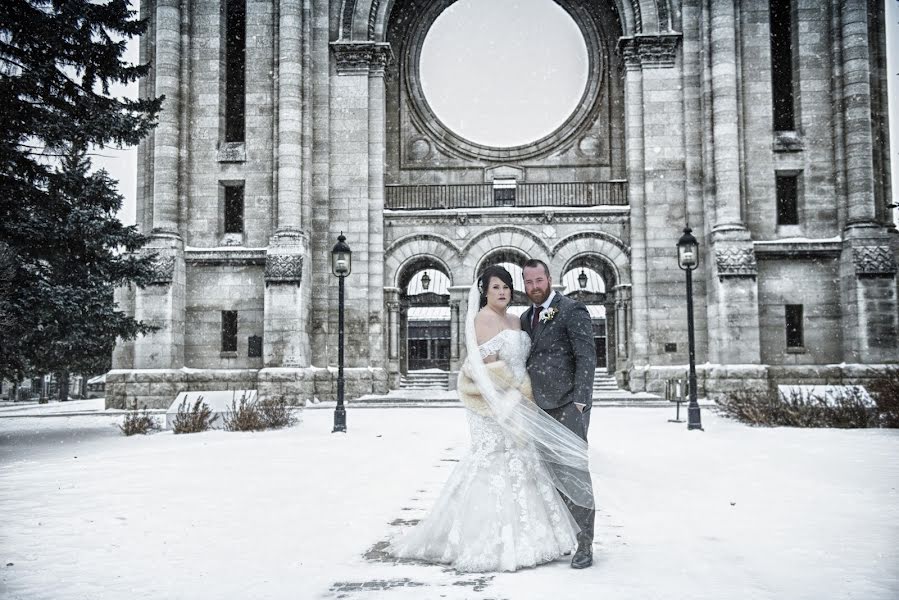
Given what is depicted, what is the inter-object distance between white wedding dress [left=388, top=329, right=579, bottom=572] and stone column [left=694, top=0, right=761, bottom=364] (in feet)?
62.8

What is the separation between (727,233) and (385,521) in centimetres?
1942

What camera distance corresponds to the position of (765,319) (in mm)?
23844

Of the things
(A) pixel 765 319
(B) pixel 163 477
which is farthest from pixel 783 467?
(A) pixel 765 319

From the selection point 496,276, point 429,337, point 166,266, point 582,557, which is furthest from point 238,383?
point 582,557

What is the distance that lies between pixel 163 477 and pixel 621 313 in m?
19.3

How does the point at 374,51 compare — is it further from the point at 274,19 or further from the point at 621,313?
the point at 621,313

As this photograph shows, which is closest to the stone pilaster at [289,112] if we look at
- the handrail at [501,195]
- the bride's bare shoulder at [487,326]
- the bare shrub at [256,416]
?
the handrail at [501,195]

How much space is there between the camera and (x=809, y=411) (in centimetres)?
1443

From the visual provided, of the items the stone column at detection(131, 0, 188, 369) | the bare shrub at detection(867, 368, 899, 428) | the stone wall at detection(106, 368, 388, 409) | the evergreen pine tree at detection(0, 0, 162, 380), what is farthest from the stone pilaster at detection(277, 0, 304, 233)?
the bare shrub at detection(867, 368, 899, 428)

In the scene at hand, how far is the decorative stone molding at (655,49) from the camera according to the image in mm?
24594

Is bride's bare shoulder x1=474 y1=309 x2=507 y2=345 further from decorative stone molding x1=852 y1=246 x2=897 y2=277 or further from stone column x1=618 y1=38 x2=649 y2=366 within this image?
decorative stone molding x1=852 y1=246 x2=897 y2=277

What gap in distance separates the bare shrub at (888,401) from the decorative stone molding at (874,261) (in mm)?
9059

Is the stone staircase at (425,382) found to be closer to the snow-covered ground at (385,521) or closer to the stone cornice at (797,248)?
the stone cornice at (797,248)

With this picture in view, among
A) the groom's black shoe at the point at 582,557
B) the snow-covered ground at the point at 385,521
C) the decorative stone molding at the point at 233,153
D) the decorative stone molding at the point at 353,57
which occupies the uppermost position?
the decorative stone molding at the point at 353,57
